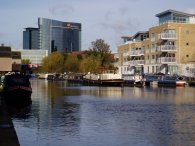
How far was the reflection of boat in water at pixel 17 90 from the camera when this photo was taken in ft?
152

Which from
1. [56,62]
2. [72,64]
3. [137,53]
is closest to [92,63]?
[137,53]

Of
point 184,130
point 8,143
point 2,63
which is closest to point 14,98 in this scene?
point 2,63

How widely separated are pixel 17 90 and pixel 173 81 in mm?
53883

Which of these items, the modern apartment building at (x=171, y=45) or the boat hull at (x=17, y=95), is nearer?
the boat hull at (x=17, y=95)

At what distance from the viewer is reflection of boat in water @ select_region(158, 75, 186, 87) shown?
92706 mm

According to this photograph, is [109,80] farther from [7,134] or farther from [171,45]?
[7,134]

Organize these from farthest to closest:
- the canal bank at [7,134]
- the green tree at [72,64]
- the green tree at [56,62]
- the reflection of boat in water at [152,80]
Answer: the green tree at [56,62] → the green tree at [72,64] → the reflection of boat in water at [152,80] → the canal bank at [7,134]

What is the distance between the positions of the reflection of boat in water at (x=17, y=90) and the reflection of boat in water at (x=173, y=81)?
4977cm

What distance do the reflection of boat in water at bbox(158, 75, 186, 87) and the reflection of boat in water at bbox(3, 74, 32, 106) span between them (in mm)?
49773

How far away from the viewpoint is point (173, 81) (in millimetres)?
95688

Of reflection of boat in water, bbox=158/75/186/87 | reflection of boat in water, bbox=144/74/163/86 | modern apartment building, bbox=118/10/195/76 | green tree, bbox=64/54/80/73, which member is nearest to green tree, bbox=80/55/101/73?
modern apartment building, bbox=118/10/195/76

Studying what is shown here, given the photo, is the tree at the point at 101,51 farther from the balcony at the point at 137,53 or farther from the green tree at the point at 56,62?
the green tree at the point at 56,62

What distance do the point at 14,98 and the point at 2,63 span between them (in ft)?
12.1

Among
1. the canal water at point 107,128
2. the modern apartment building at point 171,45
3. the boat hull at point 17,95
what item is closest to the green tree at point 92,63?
the modern apartment building at point 171,45
